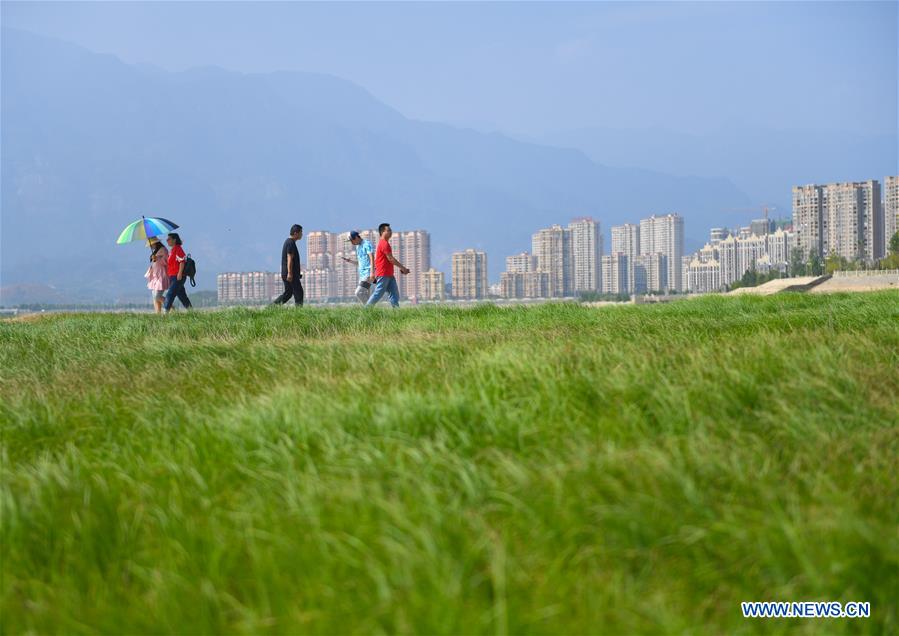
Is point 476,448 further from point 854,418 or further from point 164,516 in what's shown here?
point 854,418

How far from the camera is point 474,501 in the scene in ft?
8.17

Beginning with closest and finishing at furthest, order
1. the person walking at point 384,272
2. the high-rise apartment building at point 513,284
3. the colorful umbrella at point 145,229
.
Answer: the person walking at point 384,272, the colorful umbrella at point 145,229, the high-rise apartment building at point 513,284

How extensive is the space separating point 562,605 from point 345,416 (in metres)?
1.68

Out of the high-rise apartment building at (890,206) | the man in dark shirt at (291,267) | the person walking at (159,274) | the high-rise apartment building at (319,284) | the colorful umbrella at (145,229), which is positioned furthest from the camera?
the high-rise apartment building at (319,284)

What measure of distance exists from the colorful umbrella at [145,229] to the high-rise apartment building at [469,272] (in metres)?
137

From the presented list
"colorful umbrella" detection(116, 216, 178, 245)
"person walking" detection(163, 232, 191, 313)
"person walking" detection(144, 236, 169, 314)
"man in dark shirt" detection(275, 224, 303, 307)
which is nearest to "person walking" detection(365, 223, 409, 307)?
"man in dark shirt" detection(275, 224, 303, 307)

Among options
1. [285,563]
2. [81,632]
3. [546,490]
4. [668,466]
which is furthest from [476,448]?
[81,632]

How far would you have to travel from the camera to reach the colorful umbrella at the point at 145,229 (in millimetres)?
21531

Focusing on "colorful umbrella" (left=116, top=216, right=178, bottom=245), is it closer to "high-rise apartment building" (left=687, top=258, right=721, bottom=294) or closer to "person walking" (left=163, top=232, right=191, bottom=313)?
"person walking" (left=163, top=232, right=191, bottom=313)

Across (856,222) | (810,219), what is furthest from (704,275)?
(856,222)

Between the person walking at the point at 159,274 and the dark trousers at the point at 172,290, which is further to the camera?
the person walking at the point at 159,274

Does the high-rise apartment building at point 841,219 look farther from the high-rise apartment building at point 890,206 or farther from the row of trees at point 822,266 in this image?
the row of trees at point 822,266

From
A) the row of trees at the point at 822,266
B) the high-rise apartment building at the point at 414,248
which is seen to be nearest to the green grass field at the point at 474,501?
the row of trees at the point at 822,266

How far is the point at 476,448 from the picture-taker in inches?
119
